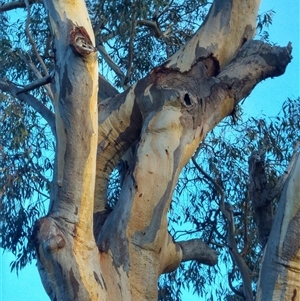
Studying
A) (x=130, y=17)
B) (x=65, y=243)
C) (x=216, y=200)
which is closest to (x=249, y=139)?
(x=216, y=200)

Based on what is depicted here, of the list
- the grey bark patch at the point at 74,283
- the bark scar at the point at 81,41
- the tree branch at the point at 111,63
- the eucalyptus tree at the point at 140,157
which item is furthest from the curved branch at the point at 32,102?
the grey bark patch at the point at 74,283

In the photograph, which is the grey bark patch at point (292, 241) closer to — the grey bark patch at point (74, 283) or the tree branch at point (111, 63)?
the grey bark patch at point (74, 283)

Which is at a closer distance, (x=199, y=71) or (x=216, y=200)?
(x=199, y=71)

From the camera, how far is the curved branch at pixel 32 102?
4385 millimetres

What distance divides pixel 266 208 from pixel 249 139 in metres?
2.65

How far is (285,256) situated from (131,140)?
3.58 ft

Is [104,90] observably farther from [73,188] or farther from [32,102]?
[73,188]

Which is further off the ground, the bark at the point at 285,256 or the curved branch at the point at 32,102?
the curved branch at the point at 32,102

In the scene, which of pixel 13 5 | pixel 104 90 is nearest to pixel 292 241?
pixel 104 90

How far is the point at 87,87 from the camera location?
2725 millimetres

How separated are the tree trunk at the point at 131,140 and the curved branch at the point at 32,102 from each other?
2.35 ft

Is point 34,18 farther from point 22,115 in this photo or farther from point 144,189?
point 144,189

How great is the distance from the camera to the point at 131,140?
3438 millimetres

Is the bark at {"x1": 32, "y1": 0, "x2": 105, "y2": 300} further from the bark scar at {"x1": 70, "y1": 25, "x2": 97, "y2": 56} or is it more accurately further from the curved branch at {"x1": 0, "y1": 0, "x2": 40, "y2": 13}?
the curved branch at {"x1": 0, "y1": 0, "x2": 40, "y2": 13}
